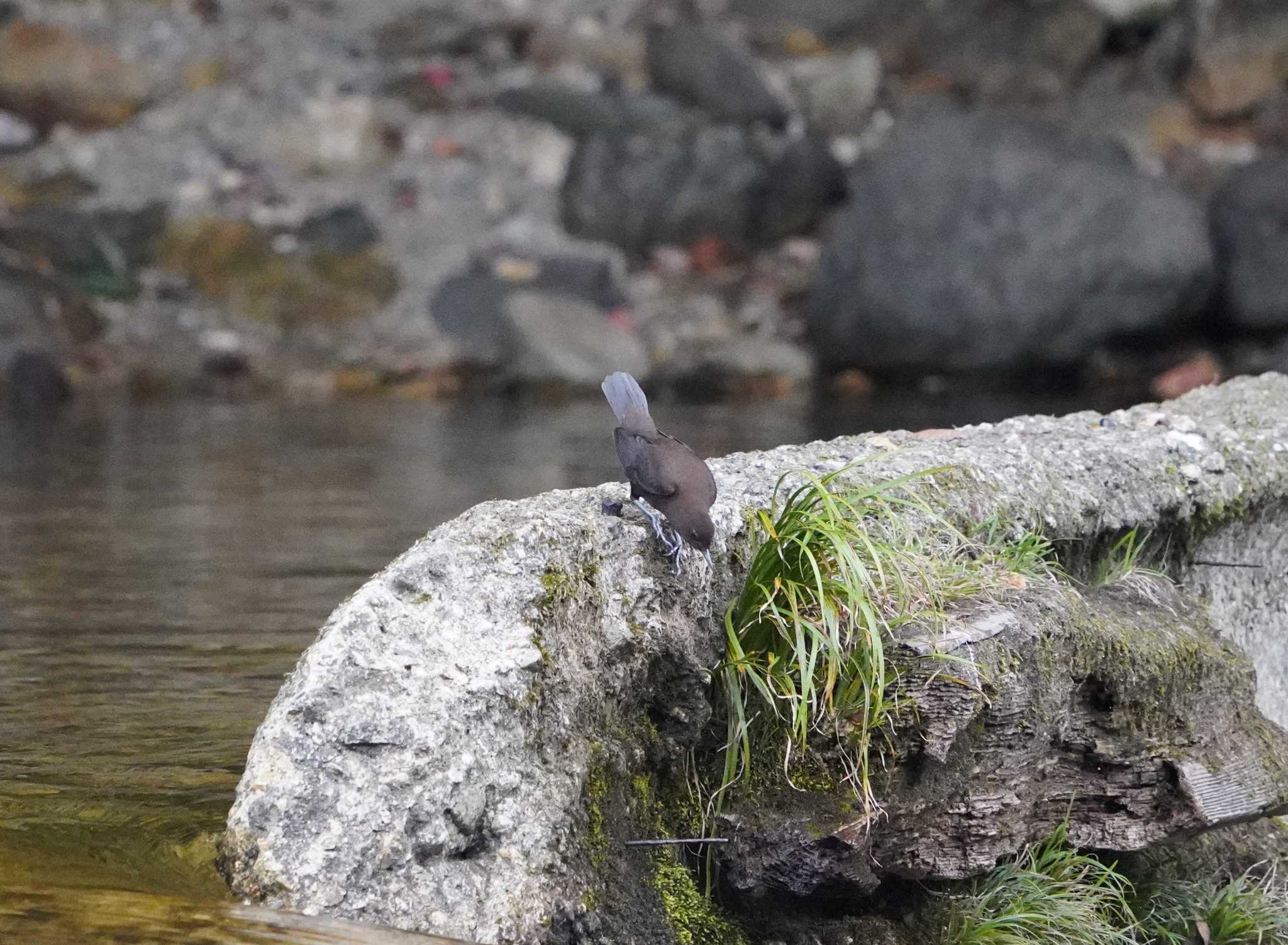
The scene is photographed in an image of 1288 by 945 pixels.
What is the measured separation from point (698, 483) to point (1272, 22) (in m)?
18.1

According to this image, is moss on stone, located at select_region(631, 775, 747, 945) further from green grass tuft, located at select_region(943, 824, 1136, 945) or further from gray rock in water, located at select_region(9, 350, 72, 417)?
gray rock in water, located at select_region(9, 350, 72, 417)

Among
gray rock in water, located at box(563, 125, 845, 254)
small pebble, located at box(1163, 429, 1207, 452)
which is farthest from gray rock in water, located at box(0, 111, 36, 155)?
small pebble, located at box(1163, 429, 1207, 452)

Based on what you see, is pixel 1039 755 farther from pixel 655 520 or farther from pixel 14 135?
pixel 14 135

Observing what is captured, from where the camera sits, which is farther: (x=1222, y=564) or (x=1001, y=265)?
(x=1001, y=265)

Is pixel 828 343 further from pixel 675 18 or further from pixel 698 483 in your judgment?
pixel 698 483

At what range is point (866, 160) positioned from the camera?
55.2 ft

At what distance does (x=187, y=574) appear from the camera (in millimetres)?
7422

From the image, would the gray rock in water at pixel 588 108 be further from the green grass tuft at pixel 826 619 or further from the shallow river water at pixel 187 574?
the green grass tuft at pixel 826 619

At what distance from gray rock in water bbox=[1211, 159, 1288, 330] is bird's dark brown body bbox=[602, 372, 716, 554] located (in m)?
12.7

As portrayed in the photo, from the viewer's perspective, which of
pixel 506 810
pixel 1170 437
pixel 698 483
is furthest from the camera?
pixel 1170 437

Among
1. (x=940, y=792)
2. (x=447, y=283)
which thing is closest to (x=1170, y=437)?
(x=940, y=792)

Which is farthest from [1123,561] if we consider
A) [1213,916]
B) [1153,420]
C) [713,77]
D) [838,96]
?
[838,96]

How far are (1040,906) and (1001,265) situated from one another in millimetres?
11736

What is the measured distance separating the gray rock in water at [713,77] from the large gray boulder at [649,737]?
14.1 meters
